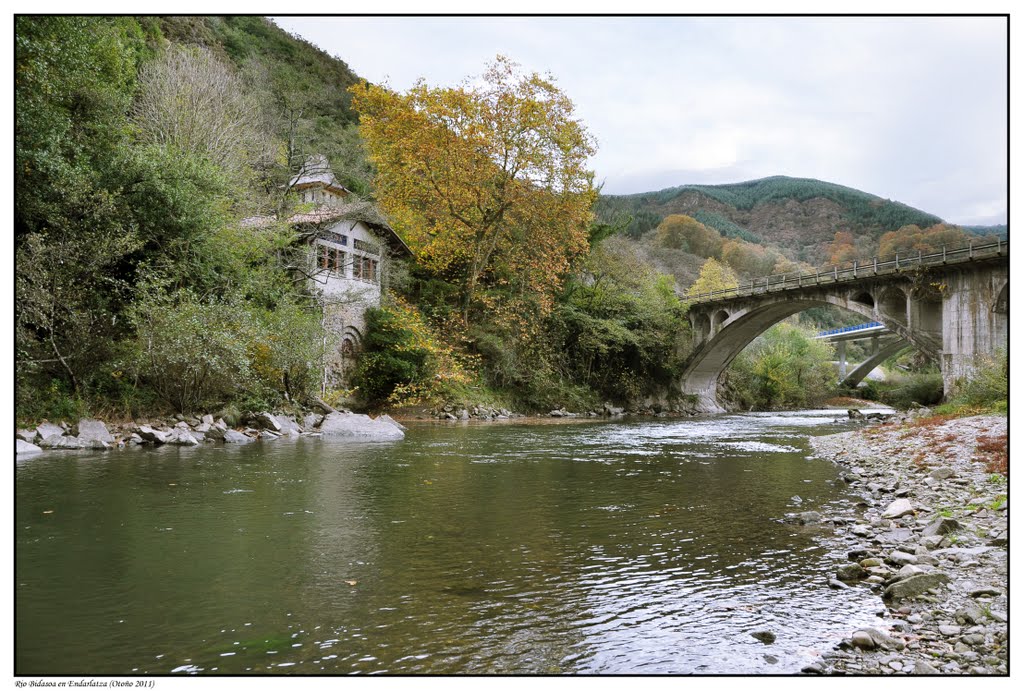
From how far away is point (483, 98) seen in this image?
23.9 meters

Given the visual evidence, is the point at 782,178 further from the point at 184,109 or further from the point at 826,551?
the point at 826,551

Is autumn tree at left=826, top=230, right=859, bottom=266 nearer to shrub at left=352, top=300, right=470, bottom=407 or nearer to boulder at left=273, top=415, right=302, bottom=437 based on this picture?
shrub at left=352, top=300, right=470, bottom=407

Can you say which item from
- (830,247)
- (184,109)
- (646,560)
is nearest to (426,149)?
(184,109)

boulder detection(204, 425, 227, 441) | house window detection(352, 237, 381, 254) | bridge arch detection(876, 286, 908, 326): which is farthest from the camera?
bridge arch detection(876, 286, 908, 326)

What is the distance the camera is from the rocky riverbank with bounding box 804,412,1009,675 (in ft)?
10.6

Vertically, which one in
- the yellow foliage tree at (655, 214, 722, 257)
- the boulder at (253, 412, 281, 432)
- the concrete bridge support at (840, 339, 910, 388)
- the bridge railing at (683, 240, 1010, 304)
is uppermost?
the yellow foliage tree at (655, 214, 722, 257)

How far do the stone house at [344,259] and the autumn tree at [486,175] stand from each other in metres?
1.44

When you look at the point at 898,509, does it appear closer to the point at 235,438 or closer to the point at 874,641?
the point at 874,641

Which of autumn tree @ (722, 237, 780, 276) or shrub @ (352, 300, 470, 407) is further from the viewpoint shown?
autumn tree @ (722, 237, 780, 276)

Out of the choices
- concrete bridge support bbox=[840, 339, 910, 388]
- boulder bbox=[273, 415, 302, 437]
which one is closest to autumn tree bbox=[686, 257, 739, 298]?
concrete bridge support bbox=[840, 339, 910, 388]

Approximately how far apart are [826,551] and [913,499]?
2695 millimetres

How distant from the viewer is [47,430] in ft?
37.5

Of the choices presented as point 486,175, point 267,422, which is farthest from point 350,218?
point 267,422

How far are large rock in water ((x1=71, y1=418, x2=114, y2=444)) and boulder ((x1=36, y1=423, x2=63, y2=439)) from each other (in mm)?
220
